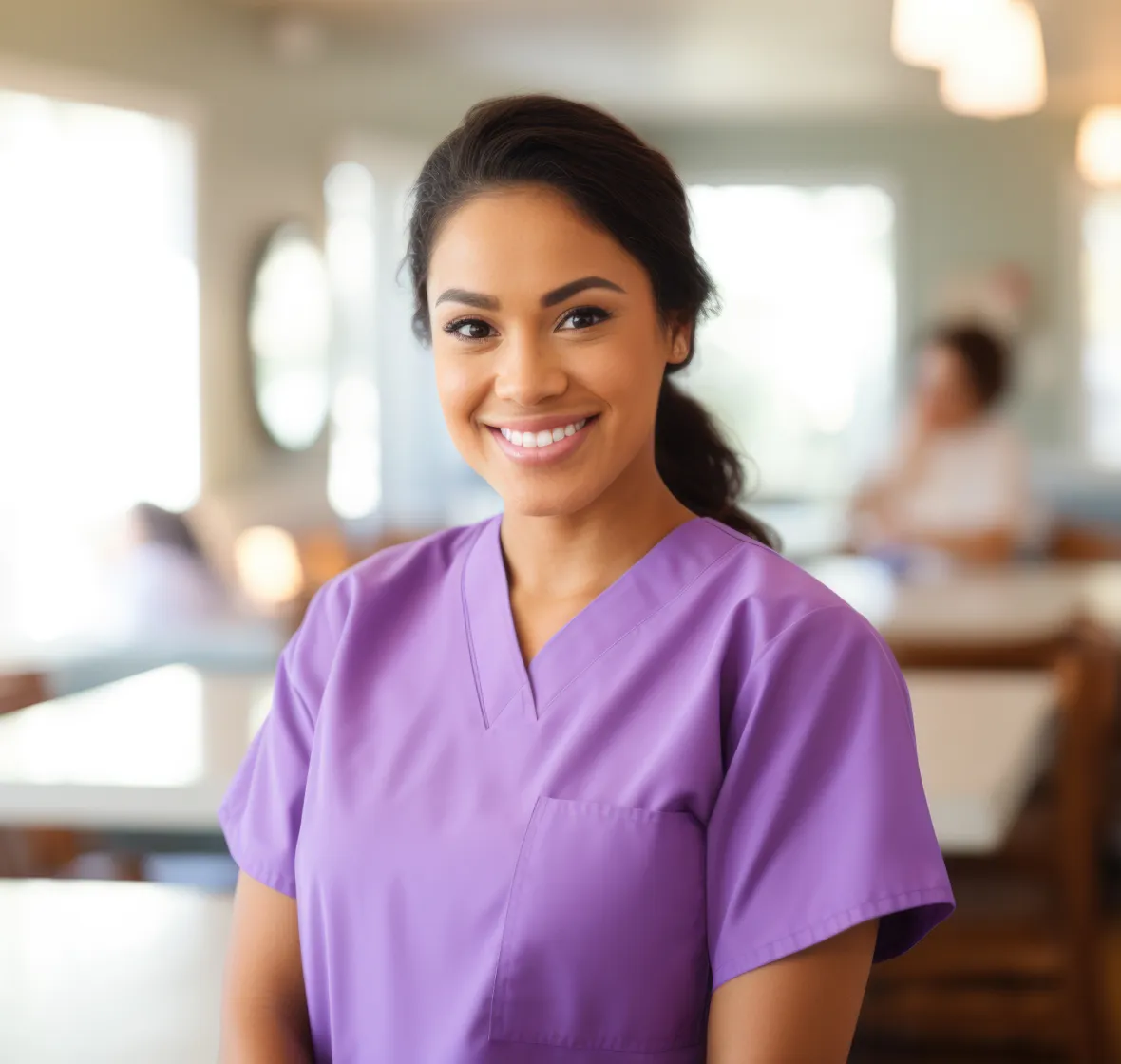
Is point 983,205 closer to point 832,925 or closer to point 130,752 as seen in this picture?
point 130,752

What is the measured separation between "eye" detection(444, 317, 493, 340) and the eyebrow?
0.05 feet

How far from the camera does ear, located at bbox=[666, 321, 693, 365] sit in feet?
3.58

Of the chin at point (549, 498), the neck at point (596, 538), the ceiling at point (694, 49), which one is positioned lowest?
the neck at point (596, 538)

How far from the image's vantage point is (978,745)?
1.82m

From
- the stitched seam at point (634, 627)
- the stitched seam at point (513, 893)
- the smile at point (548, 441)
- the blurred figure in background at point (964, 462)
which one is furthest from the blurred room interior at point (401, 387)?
the smile at point (548, 441)

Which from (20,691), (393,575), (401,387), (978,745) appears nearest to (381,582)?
(393,575)

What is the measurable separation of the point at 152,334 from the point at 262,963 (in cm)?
419

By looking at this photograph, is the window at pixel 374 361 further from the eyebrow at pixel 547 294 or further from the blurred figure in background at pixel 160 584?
the eyebrow at pixel 547 294

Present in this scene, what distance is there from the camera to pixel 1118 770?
4094 millimetres

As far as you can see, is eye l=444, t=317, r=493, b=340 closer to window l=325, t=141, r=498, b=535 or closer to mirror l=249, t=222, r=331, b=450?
mirror l=249, t=222, r=331, b=450

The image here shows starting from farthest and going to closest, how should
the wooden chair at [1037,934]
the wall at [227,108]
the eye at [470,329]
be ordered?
the wall at [227,108] < the wooden chair at [1037,934] < the eye at [470,329]

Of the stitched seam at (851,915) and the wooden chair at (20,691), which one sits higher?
the stitched seam at (851,915)

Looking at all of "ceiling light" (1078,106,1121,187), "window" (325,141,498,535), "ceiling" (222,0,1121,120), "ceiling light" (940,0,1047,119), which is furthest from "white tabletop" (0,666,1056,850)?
"ceiling light" (1078,106,1121,187)

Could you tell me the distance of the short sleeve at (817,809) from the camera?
927mm
